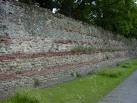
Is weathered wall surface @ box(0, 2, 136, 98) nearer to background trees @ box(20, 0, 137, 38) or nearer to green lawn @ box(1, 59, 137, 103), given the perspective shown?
green lawn @ box(1, 59, 137, 103)

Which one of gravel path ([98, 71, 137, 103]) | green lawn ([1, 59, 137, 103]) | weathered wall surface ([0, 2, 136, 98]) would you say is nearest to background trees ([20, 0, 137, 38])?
weathered wall surface ([0, 2, 136, 98])

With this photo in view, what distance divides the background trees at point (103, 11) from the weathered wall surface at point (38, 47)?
7.16m

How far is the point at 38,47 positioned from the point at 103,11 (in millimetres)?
24239

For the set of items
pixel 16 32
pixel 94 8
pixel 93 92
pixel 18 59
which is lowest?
pixel 93 92

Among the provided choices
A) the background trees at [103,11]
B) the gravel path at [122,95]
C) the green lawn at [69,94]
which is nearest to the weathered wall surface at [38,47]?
the green lawn at [69,94]

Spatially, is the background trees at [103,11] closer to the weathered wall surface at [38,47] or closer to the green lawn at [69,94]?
the weathered wall surface at [38,47]

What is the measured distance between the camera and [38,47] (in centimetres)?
1692

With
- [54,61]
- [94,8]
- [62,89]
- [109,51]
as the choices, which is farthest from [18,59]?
[94,8]

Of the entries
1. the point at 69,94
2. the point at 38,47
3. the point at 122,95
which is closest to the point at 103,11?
the point at 38,47

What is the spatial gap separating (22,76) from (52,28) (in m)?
4.30

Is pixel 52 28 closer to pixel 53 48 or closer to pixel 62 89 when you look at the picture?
pixel 53 48

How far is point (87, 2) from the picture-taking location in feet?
120

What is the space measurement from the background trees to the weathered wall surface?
7156 millimetres

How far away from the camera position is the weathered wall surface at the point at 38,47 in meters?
14.2
